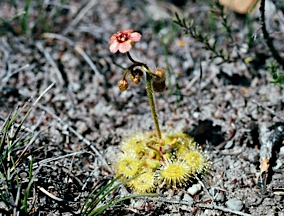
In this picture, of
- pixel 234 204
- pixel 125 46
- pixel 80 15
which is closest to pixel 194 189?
pixel 234 204

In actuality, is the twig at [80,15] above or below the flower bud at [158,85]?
above

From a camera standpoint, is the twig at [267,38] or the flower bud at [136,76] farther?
the twig at [267,38]

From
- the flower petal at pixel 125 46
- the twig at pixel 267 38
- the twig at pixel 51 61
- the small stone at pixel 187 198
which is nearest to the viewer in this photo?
the flower petal at pixel 125 46

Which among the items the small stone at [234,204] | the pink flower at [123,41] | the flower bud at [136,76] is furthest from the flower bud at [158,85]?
the small stone at [234,204]

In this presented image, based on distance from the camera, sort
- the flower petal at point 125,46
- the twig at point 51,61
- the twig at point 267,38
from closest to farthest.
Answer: the flower petal at point 125,46, the twig at point 267,38, the twig at point 51,61

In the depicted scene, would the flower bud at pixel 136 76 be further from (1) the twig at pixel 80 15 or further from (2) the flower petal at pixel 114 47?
(1) the twig at pixel 80 15

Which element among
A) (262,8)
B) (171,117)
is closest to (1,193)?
(171,117)
